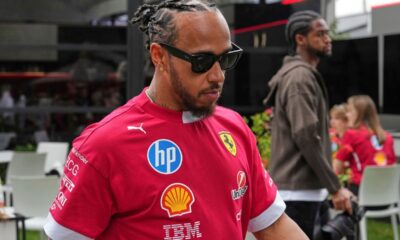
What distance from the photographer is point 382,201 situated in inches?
293

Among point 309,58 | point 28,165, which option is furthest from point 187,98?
point 28,165

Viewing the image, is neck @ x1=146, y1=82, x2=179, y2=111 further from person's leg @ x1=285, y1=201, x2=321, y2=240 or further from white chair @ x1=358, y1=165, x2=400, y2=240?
white chair @ x1=358, y1=165, x2=400, y2=240

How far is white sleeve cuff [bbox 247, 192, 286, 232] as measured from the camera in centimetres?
231

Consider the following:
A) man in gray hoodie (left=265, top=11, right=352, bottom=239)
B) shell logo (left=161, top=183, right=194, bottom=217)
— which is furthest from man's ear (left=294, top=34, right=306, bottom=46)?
shell logo (left=161, top=183, right=194, bottom=217)

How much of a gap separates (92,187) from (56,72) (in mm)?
9646

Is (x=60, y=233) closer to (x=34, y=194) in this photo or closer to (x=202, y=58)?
(x=202, y=58)

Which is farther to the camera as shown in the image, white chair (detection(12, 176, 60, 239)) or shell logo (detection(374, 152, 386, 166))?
shell logo (detection(374, 152, 386, 166))

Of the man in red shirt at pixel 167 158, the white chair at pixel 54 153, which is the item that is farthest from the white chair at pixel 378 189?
the man in red shirt at pixel 167 158

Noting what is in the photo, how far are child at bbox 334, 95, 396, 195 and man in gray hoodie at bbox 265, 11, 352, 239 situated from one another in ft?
9.95

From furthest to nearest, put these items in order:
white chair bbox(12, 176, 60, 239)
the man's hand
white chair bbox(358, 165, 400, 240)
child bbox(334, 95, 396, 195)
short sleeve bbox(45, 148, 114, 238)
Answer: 1. child bbox(334, 95, 396, 195)
2. white chair bbox(358, 165, 400, 240)
3. white chair bbox(12, 176, 60, 239)
4. the man's hand
5. short sleeve bbox(45, 148, 114, 238)

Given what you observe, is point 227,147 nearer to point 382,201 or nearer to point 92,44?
point 382,201

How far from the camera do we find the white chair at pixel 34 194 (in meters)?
6.37

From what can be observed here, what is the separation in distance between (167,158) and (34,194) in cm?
458

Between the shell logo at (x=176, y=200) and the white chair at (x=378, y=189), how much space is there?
525 cm
